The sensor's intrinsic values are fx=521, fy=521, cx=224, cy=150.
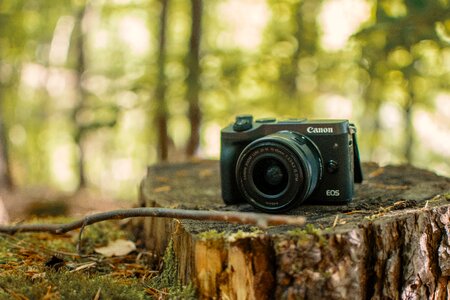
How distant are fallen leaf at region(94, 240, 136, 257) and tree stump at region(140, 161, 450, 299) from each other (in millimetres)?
343

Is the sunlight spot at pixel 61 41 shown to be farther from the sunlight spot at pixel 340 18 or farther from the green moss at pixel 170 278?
the green moss at pixel 170 278

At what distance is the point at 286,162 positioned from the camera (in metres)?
2.70

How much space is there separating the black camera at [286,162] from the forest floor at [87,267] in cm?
60

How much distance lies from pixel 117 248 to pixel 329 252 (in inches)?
64.6

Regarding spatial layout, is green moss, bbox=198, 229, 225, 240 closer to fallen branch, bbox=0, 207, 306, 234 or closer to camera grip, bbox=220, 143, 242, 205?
fallen branch, bbox=0, 207, 306, 234

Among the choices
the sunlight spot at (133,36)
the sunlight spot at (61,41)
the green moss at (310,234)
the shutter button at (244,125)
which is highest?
the sunlight spot at (133,36)

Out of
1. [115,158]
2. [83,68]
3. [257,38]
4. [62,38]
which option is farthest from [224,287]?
[115,158]

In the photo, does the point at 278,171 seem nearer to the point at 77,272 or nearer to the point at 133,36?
the point at 77,272

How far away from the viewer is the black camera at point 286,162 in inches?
107

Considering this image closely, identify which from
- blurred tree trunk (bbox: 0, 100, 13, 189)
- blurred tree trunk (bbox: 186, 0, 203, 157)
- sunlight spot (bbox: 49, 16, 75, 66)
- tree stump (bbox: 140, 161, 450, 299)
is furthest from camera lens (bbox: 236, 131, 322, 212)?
sunlight spot (bbox: 49, 16, 75, 66)

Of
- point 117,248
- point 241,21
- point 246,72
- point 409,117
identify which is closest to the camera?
point 117,248

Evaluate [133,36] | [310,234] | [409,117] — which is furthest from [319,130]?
[133,36]

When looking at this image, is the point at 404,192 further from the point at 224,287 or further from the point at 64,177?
the point at 64,177

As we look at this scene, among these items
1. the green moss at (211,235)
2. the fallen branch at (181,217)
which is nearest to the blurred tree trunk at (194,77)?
the fallen branch at (181,217)
